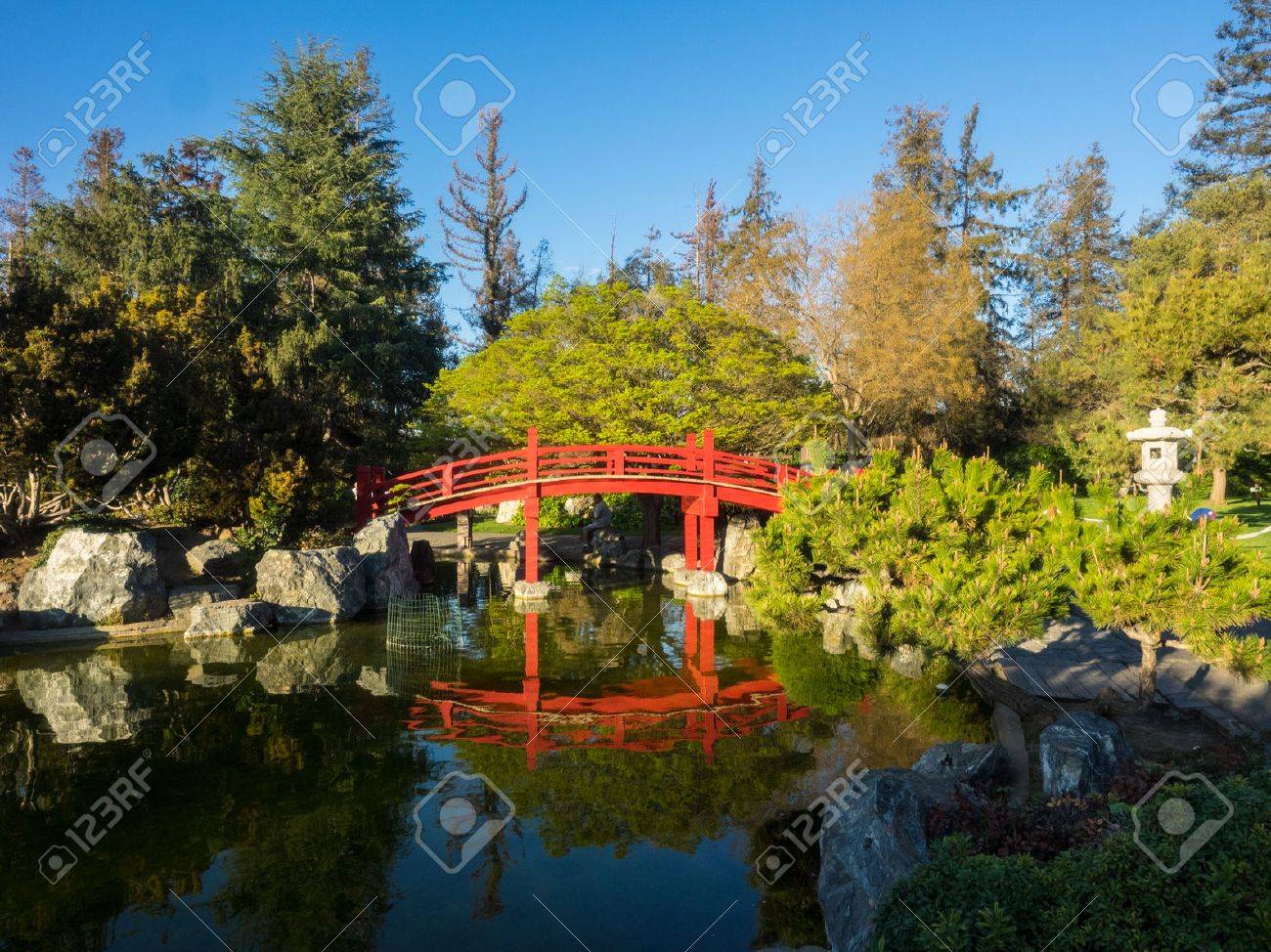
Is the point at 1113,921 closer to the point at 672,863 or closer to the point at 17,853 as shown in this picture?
the point at 672,863

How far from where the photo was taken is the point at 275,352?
73.0ft

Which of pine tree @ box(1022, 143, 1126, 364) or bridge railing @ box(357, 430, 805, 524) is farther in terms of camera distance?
pine tree @ box(1022, 143, 1126, 364)

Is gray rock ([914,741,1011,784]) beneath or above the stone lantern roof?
beneath

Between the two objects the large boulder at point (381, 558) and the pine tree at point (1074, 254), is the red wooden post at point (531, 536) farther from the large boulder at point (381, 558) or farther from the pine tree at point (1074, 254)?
the pine tree at point (1074, 254)

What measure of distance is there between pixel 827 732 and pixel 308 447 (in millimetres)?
12731

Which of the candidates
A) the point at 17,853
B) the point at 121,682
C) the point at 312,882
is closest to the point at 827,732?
the point at 312,882

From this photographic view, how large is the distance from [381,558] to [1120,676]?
40.7 feet

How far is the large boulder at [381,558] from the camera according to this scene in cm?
1575

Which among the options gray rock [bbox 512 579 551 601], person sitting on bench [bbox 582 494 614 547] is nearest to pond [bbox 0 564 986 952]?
gray rock [bbox 512 579 551 601]

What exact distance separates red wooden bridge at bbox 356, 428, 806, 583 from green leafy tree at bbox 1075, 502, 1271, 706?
9355mm

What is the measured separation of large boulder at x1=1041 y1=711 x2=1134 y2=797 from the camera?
5.82 meters

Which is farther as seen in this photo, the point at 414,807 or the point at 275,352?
the point at 275,352

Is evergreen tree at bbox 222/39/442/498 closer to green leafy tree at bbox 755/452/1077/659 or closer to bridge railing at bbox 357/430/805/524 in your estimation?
bridge railing at bbox 357/430/805/524

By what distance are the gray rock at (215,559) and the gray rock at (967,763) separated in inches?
515
